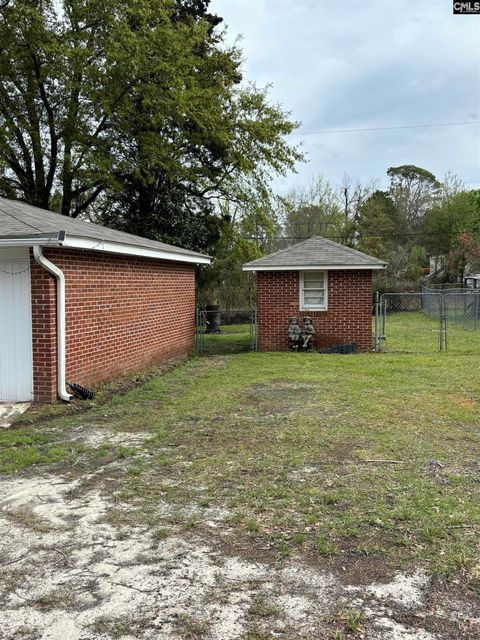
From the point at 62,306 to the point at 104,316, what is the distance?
1563 mm

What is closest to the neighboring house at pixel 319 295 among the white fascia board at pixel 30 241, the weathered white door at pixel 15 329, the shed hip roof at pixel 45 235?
the shed hip roof at pixel 45 235

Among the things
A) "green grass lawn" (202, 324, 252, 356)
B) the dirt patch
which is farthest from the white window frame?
the dirt patch

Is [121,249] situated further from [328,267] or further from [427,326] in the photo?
[427,326]

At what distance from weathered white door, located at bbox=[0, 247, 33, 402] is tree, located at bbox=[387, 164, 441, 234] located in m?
39.2

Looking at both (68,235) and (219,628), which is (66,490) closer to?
(219,628)

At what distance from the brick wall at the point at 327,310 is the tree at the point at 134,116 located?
5691mm

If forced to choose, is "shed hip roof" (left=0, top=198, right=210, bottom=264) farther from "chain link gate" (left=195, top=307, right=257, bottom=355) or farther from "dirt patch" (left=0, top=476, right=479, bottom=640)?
"chain link gate" (left=195, top=307, right=257, bottom=355)

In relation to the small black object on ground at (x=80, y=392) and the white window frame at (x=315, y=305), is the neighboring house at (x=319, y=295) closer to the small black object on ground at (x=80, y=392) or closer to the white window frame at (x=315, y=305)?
the white window frame at (x=315, y=305)

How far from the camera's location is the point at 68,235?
6.99m

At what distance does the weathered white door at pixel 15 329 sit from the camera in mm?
7191

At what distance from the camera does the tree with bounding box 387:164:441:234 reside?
43094 mm

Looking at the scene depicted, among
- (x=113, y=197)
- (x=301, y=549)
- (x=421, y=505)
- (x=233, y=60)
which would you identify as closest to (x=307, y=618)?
(x=301, y=549)

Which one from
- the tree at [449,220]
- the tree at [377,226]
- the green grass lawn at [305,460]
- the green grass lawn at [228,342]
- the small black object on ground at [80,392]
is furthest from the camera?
the tree at [449,220]

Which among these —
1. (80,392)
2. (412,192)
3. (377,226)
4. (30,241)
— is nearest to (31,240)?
(30,241)
